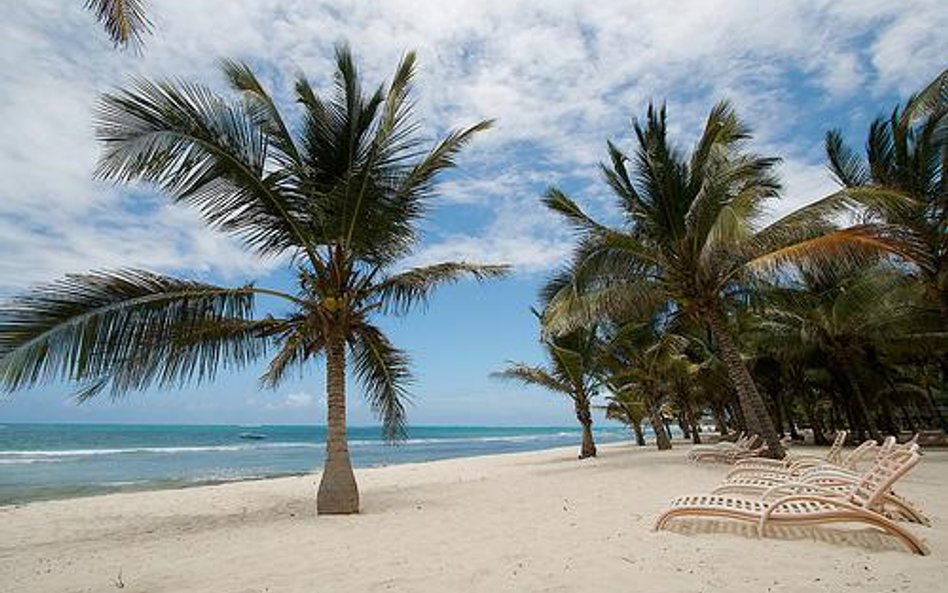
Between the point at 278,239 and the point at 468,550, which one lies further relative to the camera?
the point at 278,239

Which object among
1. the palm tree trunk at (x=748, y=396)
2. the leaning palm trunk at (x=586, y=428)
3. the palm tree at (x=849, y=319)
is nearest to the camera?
the palm tree trunk at (x=748, y=396)

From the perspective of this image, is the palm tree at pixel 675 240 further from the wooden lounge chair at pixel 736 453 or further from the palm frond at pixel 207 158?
the palm frond at pixel 207 158

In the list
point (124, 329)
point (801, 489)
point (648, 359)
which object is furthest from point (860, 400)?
point (124, 329)

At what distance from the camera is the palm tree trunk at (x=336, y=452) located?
7859 millimetres

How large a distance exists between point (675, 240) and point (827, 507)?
331 inches

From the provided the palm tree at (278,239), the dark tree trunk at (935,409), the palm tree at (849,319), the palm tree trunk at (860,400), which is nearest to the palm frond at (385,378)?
the palm tree at (278,239)

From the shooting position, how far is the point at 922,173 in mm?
12945

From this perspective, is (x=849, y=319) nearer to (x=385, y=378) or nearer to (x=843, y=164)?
(x=843, y=164)

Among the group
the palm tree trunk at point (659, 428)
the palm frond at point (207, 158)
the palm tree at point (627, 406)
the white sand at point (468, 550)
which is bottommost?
the white sand at point (468, 550)

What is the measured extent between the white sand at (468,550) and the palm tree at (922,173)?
5.19 meters

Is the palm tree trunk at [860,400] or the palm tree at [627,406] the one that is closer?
the palm tree trunk at [860,400]

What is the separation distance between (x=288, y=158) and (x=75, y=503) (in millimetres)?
8310

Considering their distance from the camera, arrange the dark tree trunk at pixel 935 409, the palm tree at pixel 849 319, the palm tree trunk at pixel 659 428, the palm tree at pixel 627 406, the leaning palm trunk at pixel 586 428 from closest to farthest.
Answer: the palm tree at pixel 849 319 → the leaning palm trunk at pixel 586 428 → the palm tree trunk at pixel 659 428 → the palm tree at pixel 627 406 → the dark tree trunk at pixel 935 409

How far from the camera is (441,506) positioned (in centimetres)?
845
